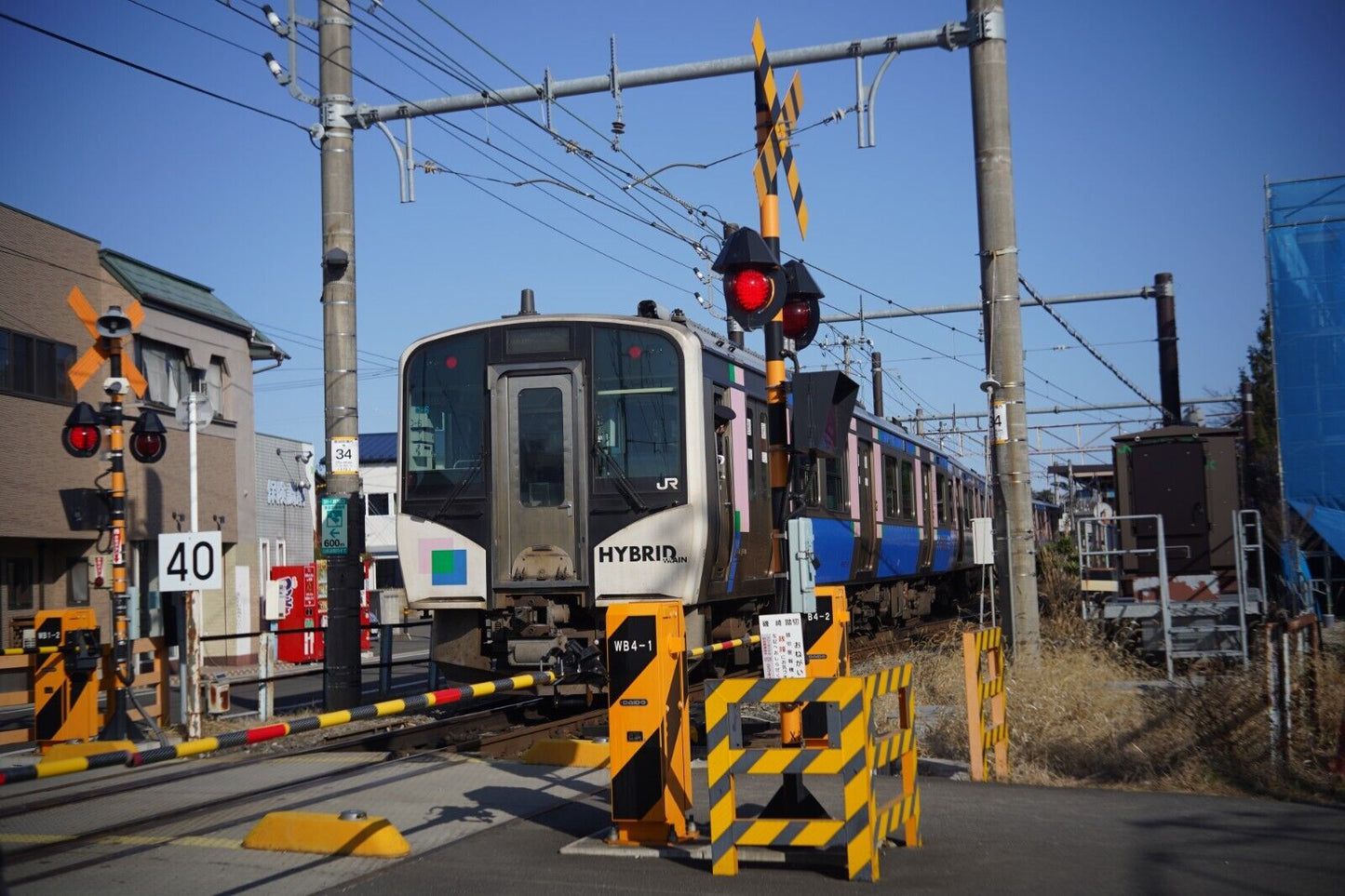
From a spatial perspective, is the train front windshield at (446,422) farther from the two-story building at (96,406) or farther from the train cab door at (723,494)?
the two-story building at (96,406)

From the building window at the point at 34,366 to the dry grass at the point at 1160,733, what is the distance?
47.9 ft

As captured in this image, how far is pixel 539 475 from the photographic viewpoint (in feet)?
37.6

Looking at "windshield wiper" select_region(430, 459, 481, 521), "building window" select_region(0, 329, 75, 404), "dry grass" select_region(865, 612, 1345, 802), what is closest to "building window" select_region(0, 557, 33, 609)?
"building window" select_region(0, 329, 75, 404)

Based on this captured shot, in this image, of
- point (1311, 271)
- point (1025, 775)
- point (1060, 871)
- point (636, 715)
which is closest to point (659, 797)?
point (636, 715)

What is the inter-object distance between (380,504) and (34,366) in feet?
111

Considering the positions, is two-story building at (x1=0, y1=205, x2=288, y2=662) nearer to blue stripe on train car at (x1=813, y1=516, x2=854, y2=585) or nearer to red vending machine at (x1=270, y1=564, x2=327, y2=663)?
red vending machine at (x1=270, y1=564, x2=327, y2=663)

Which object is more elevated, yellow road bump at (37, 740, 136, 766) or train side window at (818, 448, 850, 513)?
train side window at (818, 448, 850, 513)

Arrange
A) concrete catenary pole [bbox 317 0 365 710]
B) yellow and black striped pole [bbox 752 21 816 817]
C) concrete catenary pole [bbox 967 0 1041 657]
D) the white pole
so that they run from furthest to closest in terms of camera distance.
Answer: concrete catenary pole [bbox 317 0 365 710], concrete catenary pole [bbox 967 0 1041 657], the white pole, yellow and black striped pole [bbox 752 21 816 817]

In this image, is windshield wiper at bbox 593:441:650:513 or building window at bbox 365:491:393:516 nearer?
windshield wiper at bbox 593:441:650:513

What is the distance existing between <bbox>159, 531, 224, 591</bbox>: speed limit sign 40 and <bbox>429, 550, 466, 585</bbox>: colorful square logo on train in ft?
6.12

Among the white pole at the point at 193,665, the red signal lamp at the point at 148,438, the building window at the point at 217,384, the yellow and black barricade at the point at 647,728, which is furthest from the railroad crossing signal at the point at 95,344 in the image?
the building window at the point at 217,384

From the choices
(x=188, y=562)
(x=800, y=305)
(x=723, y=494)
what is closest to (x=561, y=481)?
(x=723, y=494)

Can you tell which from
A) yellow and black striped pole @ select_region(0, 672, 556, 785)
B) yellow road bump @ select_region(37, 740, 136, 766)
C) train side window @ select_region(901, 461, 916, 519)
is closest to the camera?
yellow and black striped pole @ select_region(0, 672, 556, 785)

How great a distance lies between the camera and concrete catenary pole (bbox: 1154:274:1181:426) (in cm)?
2777
